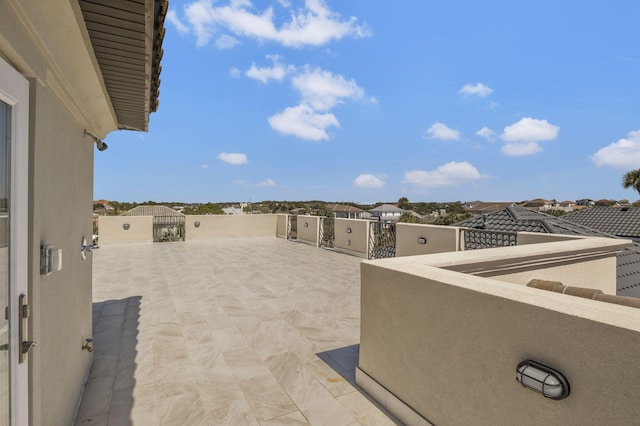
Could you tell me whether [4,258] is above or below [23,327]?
above

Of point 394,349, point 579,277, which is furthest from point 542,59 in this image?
point 394,349

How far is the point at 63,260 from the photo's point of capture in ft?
7.23

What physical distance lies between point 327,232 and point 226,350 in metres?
8.51

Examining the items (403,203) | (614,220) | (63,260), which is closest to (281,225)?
(63,260)

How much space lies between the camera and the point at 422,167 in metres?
35.6

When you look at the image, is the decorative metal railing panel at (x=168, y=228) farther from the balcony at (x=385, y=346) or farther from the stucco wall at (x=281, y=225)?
the balcony at (x=385, y=346)

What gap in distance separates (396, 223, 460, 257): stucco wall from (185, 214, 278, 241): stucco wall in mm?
8349

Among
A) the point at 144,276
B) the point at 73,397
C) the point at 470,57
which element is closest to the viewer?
the point at 73,397

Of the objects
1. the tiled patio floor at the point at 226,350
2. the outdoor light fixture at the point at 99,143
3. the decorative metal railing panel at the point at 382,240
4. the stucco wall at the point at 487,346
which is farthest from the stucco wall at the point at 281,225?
the stucco wall at the point at 487,346

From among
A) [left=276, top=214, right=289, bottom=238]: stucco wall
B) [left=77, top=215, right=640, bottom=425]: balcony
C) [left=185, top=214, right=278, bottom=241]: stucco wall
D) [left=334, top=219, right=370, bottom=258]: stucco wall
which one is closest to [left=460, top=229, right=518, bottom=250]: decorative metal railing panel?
[left=77, top=215, right=640, bottom=425]: balcony

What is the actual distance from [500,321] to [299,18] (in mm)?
10888

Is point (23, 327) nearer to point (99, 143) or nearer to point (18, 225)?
point (18, 225)

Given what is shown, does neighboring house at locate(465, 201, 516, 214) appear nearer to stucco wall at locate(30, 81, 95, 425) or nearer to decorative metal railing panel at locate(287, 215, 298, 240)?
decorative metal railing panel at locate(287, 215, 298, 240)

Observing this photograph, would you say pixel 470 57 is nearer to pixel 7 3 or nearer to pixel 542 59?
pixel 542 59
